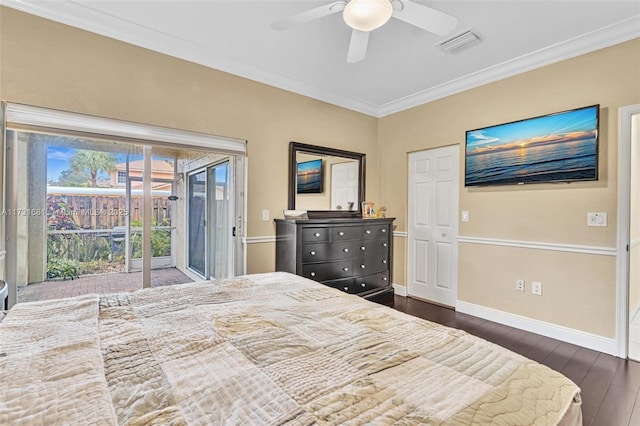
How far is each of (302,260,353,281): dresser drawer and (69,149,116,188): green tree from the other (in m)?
2.08

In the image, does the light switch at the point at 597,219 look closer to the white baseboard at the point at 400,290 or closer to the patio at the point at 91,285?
the white baseboard at the point at 400,290

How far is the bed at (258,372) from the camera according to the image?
0.75 metres

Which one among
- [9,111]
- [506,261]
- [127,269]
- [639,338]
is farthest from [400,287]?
[9,111]

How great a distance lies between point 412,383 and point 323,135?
3495mm

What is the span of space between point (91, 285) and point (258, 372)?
101 inches

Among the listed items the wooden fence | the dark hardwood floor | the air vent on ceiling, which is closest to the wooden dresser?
the dark hardwood floor

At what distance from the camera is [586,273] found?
2773mm

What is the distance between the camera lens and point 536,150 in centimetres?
303

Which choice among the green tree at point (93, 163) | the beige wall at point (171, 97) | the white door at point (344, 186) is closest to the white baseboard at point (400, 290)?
the white door at point (344, 186)

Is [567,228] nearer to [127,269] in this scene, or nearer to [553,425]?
[553,425]

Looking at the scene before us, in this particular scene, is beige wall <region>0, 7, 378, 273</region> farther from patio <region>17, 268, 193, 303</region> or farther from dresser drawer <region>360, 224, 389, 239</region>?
dresser drawer <region>360, 224, 389, 239</region>

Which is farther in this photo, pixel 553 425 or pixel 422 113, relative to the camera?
pixel 422 113

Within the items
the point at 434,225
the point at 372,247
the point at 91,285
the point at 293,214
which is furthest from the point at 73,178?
the point at 434,225

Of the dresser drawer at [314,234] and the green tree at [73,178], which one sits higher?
the green tree at [73,178]
